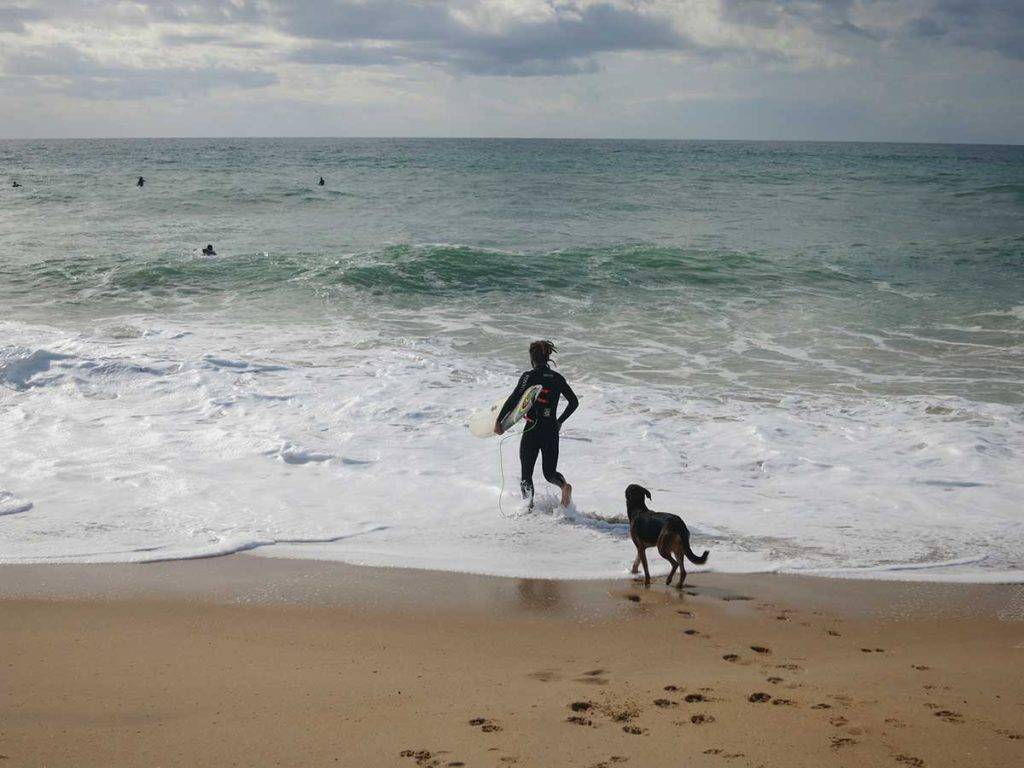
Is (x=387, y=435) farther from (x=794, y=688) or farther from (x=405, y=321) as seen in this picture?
(x=405, y=321)

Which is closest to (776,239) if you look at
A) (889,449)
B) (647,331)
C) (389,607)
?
(647,331)

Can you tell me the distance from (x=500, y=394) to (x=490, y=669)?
648 centimetres

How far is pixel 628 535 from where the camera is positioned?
676 centimetres

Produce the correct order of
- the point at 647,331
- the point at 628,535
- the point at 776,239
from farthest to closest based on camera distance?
the point at 776,239, the point at 647,331, the point at 628,535

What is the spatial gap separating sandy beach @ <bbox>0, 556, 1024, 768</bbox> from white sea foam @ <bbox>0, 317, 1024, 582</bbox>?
50cm

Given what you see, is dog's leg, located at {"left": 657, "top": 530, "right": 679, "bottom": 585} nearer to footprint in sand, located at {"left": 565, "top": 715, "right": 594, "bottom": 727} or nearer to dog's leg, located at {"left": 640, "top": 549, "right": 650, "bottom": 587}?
dog's leg, located at {"left": 640, "top": 549, "right": 650, "bottom": 587}

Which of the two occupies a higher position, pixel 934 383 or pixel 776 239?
pixel 776 239

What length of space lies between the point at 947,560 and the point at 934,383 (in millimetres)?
5948

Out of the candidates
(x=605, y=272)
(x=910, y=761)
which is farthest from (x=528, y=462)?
(x=605, y=272)

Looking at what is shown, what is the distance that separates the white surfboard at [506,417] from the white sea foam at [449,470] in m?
0.53

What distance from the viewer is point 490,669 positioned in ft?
15.0

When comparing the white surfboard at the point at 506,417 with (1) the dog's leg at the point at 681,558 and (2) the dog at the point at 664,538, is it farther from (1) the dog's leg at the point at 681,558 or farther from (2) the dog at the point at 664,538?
(1) the dog's leg at the point at 681,558

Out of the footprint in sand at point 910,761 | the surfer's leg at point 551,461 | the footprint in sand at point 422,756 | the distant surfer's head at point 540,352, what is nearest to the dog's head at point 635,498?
the surfer's leg at point 551,461

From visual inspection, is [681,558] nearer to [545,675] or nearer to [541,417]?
[545,675]
